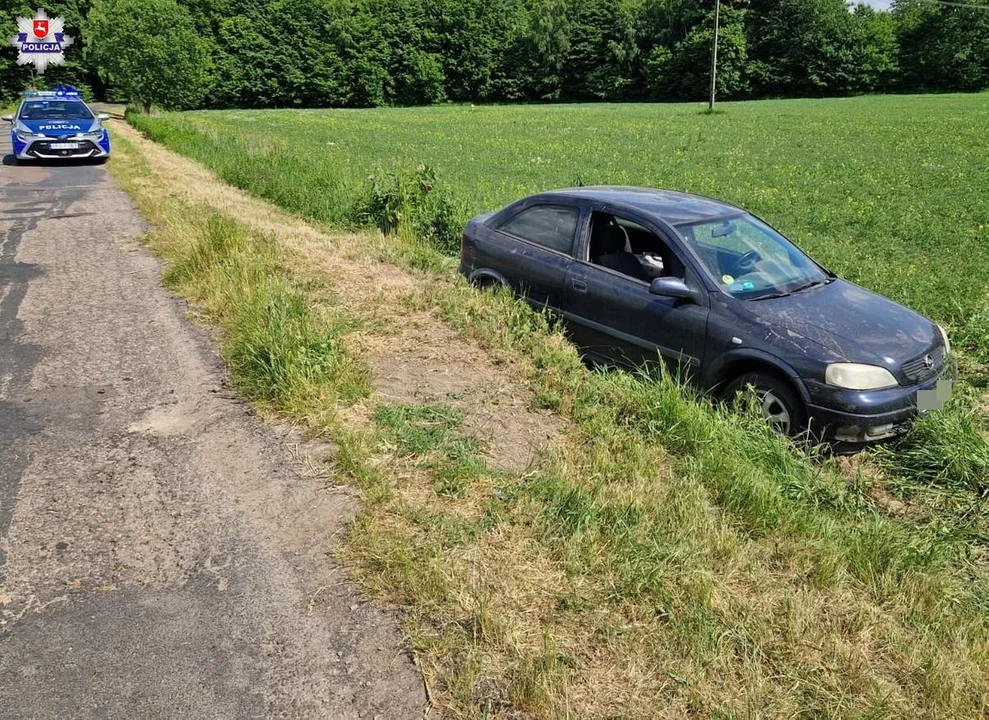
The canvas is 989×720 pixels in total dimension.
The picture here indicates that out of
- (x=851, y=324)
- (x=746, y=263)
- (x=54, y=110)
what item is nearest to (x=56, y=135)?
(x=54, y=110)

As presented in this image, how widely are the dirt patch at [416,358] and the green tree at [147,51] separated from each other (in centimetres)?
4002

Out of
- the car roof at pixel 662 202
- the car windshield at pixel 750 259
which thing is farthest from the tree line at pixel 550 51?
the car windshield at pixel 750 259

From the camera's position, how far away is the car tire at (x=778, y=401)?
5.06 metres

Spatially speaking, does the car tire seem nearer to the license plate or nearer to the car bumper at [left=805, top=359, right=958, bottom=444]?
the car bumper at [left=805, top=359, right=958, bottom=444]

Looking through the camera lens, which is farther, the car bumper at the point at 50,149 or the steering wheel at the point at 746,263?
the car bumper at the point at 50,149

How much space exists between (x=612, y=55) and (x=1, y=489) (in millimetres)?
84786

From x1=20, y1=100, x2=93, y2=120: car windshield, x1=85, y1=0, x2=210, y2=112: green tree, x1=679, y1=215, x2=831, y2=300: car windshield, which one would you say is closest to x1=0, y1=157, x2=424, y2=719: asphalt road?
x1=679, y1=215, x2=831, y2=300: car windshield

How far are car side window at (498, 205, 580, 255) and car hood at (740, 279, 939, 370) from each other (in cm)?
183

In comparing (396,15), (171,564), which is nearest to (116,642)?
(171,564)

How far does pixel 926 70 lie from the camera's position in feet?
→ 232

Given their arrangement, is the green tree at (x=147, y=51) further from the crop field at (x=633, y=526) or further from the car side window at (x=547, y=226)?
the car side window at (x=547, y=226)

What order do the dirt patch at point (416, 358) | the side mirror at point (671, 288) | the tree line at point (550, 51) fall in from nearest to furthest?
1. the dirt patch at point (416, 358)
2. the side mirror at point (671, 288)
3. the tree line at point (550, 51)

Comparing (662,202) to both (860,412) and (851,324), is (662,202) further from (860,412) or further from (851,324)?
(860,412)

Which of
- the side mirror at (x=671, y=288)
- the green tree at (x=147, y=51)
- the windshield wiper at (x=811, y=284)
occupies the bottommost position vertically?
the windshield wiper at (x=811, y=284)
